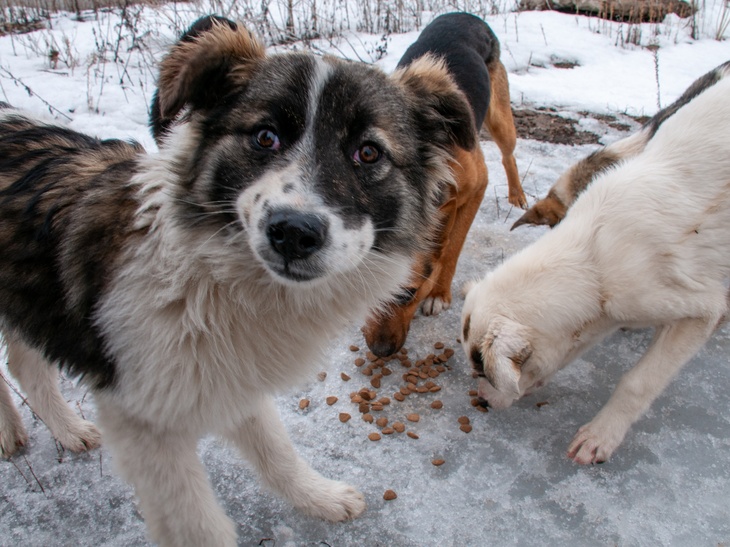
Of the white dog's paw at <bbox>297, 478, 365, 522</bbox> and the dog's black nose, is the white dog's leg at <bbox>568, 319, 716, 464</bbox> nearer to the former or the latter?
the white dog's paw at <bbox>297, 478, 365, 522</bbox>

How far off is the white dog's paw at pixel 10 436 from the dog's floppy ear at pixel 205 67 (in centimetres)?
192

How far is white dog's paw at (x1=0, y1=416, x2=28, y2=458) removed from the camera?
2861mm

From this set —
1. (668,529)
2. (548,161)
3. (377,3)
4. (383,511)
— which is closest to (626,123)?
(548,161)

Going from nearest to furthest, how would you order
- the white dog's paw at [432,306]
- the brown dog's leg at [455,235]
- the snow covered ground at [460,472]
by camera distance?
the snow covered ground at [460,472] < the brown dog's leg at [455,235] < the white dog's paw at [432,306]

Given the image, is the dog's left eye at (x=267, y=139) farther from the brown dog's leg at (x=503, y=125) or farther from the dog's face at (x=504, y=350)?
the brown dog's leg at (x=503, y=125)

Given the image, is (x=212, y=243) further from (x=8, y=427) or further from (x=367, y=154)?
(x=8, y=427)

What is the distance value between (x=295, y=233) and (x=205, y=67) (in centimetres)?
77

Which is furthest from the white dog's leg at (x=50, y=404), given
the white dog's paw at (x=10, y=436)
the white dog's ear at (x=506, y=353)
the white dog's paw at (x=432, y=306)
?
the white dog's paw at (x=432, y=306)

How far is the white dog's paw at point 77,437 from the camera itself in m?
2.87

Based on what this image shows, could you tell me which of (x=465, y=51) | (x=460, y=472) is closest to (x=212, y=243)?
(x=460, y=472)

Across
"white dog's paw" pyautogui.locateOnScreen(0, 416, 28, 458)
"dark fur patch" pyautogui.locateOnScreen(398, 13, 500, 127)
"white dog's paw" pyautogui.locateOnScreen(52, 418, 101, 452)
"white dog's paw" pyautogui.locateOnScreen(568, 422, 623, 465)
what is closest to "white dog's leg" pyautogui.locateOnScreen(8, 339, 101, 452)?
"white dog's paw" pyautogui.locateOnScreen(52, 418, 101, 452)

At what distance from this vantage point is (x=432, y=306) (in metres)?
3.95

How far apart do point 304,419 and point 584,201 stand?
2.11 meters

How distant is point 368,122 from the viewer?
201cm
